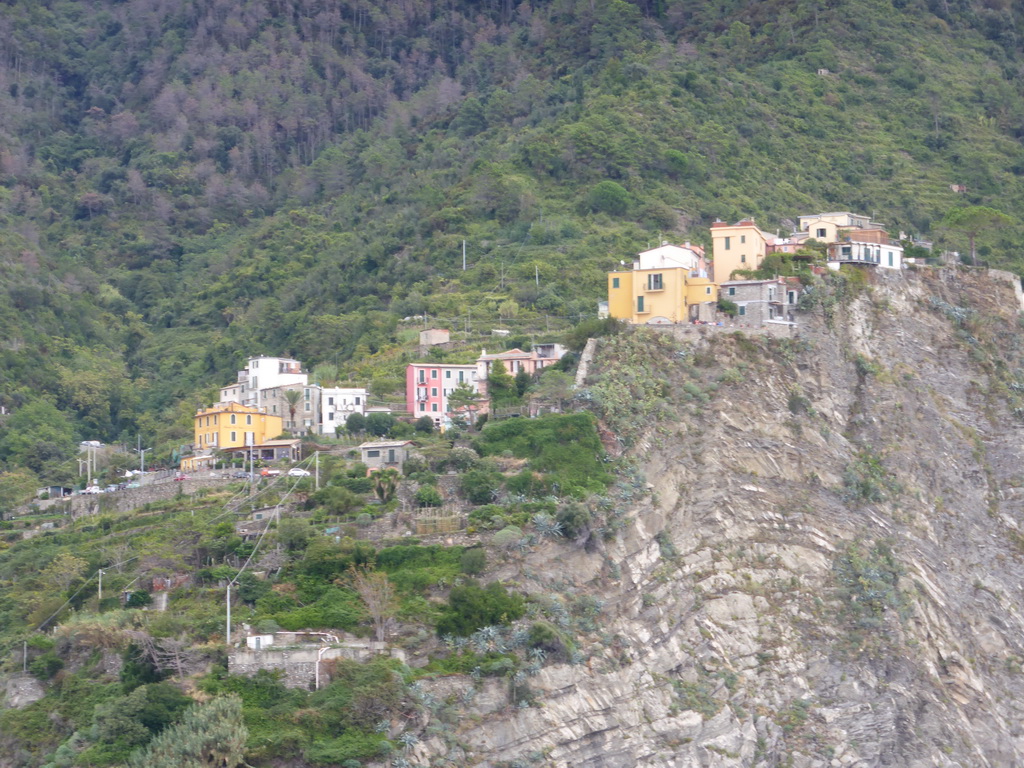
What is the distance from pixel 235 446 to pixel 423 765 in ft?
71.4

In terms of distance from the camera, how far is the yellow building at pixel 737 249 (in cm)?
6869

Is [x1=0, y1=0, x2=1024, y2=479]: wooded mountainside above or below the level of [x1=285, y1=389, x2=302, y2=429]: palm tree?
above

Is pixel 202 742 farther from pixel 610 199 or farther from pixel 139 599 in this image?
pixel 610 199

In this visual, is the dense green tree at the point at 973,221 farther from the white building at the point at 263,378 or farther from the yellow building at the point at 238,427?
the yellow building at the point at 238,427

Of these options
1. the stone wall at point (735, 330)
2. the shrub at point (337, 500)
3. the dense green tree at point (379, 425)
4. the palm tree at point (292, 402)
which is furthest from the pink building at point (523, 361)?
the shrub at point (337, 500)

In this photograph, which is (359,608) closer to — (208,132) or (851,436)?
(851,436)

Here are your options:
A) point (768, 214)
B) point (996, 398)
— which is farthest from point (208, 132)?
point (996, 398)

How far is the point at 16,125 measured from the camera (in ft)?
371

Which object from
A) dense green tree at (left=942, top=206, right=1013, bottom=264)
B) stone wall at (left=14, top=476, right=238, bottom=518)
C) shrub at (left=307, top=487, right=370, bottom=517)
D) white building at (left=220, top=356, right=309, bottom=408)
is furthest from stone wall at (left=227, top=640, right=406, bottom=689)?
dense green tree at (left=942, top=206, right=1013, bottom=264)

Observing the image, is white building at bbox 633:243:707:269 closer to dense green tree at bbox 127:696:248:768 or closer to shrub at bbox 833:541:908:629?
shrub at bbox 833:541:908:629

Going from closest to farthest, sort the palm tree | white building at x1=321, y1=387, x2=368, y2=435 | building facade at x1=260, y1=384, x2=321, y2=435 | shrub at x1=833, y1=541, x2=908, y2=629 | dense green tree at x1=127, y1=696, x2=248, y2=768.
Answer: dense green tree at x1=127, y1=696, x2=248, y2=768 < shrub at x1=833, y1=541, x2=908, y2=629 < white building at x1=321, y1=387, x2=368, y2=435 < building facade at x1=260, y1=384, x2=321, y2=435 < the palm tree

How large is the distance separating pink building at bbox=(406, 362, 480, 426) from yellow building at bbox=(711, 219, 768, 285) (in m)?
9.20

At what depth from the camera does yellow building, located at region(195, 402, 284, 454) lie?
69438 mm

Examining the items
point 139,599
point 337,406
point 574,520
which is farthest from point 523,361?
point 139,599
